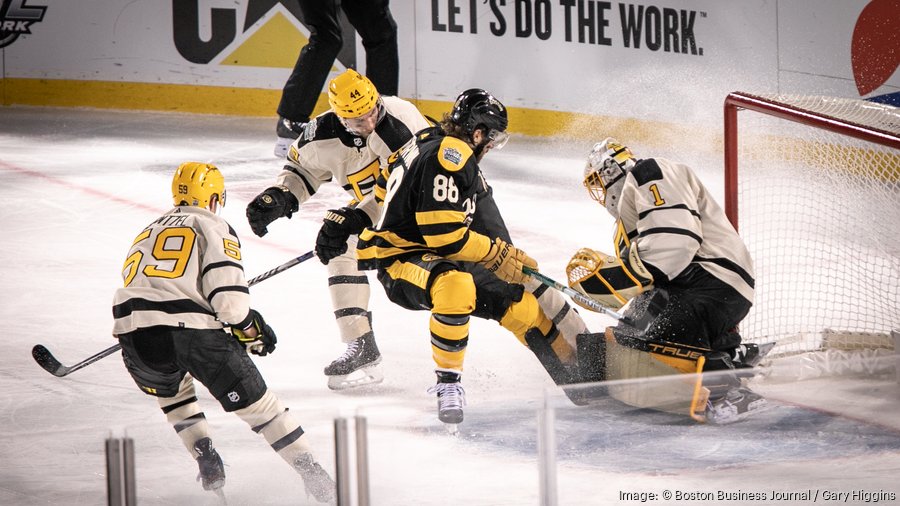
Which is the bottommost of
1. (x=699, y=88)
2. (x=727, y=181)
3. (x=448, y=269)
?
(x=448, y=269)

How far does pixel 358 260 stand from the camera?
3816 mm

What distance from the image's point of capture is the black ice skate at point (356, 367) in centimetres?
404

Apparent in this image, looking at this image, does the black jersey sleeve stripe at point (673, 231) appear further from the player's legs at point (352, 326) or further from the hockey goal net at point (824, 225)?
the player's legs at point (352, 326)

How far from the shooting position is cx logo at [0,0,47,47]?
7.07 metres

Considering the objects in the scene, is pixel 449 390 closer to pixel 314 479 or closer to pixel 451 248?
pixel 451 248

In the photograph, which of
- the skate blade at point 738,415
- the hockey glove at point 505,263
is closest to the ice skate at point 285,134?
the hockey glove at point 505,263

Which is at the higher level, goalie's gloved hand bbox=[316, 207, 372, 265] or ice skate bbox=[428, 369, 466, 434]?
goalie's gloved hand bbox=[316, 207, 372, 265]

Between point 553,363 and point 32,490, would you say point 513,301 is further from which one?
point 32,490

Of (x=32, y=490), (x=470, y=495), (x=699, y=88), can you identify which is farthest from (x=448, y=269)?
(x=699, y=88)

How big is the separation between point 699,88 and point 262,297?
2900 mm

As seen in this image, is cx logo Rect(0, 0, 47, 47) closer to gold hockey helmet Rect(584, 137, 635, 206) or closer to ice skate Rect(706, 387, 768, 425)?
gold hockey helmet Rect(584, 137, 635, 206)

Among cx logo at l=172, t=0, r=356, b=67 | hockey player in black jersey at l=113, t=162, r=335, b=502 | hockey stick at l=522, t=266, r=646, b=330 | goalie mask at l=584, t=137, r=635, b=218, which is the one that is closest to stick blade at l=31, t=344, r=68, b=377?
hockey player in black jersey at l=113, t=162, r=335, b=502

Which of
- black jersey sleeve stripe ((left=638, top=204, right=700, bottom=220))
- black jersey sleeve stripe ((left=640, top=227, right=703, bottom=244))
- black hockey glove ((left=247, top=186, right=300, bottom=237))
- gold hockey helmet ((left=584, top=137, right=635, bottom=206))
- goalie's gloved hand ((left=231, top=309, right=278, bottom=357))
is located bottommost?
goalie's gloved hand ((left=231, top=309, right=278, bottom=357))

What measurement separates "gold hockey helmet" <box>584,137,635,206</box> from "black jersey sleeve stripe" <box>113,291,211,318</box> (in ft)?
3.88
